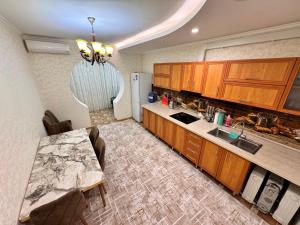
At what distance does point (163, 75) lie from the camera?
3.33 meters

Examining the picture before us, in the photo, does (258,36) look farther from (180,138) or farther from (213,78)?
(180,138)

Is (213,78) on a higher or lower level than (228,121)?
higher

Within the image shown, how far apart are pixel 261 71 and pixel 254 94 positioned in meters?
0.32

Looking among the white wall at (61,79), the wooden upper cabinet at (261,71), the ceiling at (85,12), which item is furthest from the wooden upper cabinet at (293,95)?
the white wall at (61,79)

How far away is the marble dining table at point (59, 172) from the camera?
120 centimetres

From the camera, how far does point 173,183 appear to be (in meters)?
2.19

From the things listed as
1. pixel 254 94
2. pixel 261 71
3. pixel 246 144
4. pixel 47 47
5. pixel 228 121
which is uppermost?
pixel 47 47

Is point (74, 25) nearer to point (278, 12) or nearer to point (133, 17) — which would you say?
point (133, 17)

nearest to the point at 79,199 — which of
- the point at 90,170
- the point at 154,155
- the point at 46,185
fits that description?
the point at 90,170

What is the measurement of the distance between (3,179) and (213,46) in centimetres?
342

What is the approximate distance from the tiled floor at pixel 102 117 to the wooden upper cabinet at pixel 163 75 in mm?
2389

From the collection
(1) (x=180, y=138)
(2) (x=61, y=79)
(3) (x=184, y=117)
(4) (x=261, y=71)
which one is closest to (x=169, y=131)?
(1) (x=180, y=138)

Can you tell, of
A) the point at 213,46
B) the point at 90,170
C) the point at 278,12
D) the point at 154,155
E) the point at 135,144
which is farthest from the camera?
the point at 135,144

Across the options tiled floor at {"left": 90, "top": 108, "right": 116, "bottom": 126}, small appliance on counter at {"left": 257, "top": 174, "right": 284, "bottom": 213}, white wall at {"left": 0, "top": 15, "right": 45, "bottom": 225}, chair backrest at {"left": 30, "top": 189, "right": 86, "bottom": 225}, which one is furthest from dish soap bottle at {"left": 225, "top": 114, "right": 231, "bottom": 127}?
tiled floor at {"left": 90, "top": 108, "right": 116, "bottom": 126}
